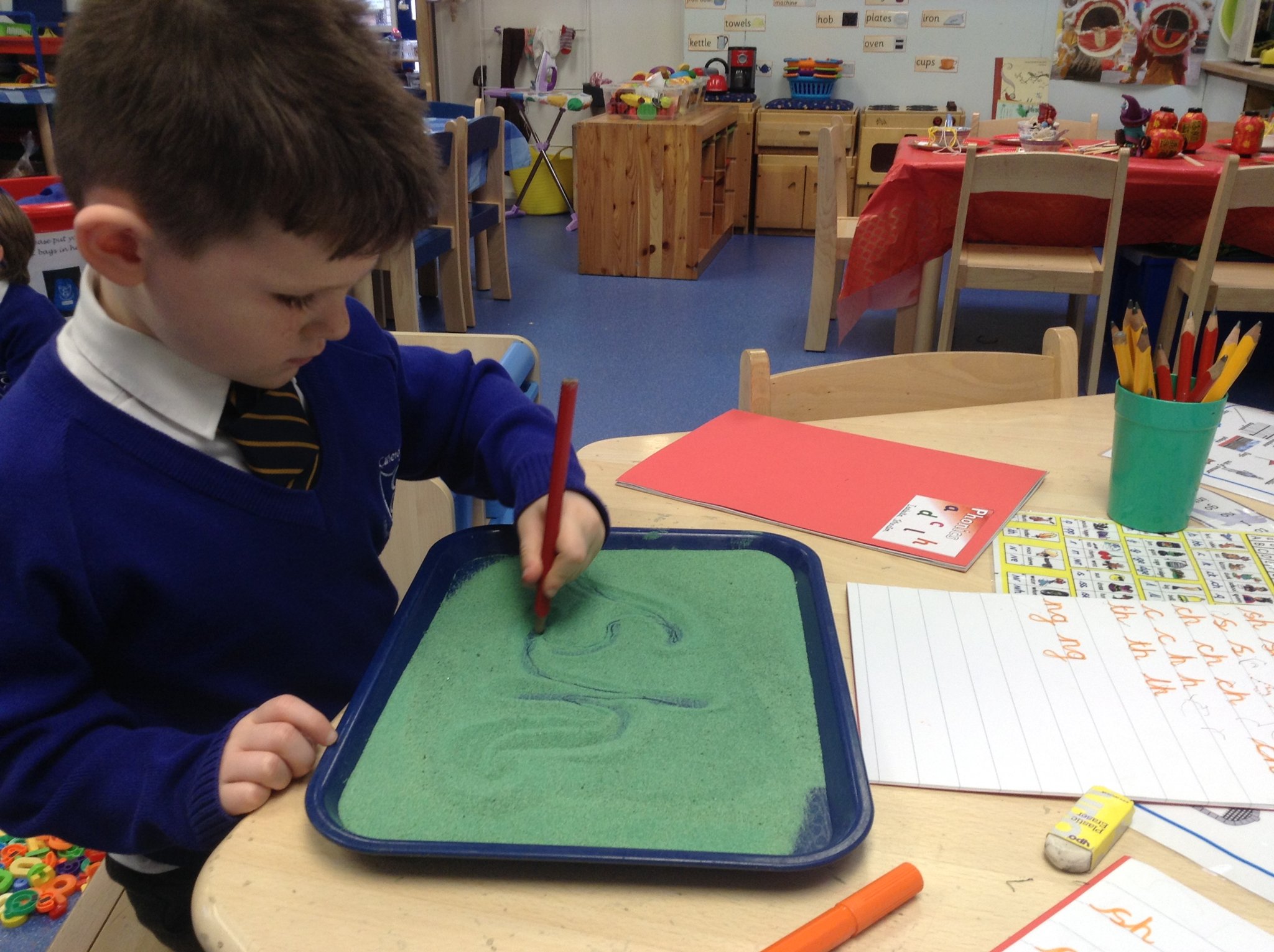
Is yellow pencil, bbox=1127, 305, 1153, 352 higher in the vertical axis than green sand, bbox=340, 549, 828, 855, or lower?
higher

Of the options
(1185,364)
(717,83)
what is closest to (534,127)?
(717,83)

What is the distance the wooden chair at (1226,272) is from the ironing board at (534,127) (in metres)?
3.04

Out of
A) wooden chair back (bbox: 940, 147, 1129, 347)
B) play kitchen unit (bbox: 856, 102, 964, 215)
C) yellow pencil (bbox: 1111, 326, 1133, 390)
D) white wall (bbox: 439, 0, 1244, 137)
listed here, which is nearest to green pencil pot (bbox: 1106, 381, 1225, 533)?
yellow pencil (bbox: 1111, 326, 1133, 390)

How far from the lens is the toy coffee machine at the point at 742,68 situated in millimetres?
5016

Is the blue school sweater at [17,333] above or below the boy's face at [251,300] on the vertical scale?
below

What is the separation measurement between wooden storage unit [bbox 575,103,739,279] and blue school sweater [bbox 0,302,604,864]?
10.7 feet

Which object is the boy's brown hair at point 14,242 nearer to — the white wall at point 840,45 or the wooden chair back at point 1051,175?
the wooden chair back at point 1051,175

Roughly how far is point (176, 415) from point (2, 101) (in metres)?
3.84

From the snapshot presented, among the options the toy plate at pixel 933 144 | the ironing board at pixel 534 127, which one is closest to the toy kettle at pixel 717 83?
the ironing board at pixel 534 127

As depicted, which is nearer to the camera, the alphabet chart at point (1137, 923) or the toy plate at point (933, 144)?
the alphabet chart at point (1137, 923)

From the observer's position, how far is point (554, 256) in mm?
4520

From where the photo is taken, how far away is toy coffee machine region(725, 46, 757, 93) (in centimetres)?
502

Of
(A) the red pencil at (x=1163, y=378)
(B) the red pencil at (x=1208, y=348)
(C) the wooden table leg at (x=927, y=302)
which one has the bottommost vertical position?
(C) the wooden table leg at (x=927, y=302)

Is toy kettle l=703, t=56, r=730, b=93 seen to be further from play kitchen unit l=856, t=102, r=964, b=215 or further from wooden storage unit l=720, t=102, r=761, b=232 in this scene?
play kitchen unit l=856, t=102, r=964, b=215
